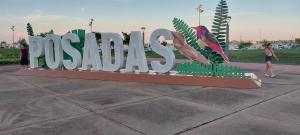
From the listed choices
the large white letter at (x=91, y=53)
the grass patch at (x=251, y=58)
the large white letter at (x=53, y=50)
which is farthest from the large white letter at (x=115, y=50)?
the grass patch at (x=251, y=58)

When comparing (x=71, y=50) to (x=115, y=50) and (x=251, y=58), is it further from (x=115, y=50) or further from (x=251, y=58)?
(x=251, y=58)

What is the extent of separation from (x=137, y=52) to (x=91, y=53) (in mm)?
2404

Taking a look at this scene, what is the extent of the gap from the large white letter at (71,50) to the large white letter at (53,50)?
403 mm

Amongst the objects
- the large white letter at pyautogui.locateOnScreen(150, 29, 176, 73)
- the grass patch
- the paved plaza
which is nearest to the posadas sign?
the large white letter at pyautogui.locateOnScreen(150, 29, 176, 73)

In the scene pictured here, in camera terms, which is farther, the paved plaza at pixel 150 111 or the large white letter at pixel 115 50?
the large white letter at pixel 115 50

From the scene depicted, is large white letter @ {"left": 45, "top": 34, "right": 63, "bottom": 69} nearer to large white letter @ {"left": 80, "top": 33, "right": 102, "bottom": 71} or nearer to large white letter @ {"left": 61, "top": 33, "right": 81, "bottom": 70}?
large white letter @ {"left": 61, "top": 33, "right": 81, "bottom": 70}

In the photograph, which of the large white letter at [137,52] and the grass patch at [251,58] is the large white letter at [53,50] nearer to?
the large white letter at [137,52]

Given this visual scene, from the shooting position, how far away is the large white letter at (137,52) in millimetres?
10943

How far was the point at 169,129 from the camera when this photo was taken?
5070 millimetres

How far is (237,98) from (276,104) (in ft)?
3.70

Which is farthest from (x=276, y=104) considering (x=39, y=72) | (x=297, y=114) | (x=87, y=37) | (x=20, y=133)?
(x=39, y=72)

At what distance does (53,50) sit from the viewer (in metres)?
13.5

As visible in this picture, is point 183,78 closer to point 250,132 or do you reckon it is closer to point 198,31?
point 198,31

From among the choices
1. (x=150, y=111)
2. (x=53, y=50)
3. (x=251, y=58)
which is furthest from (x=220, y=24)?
(x=251, y=58)
